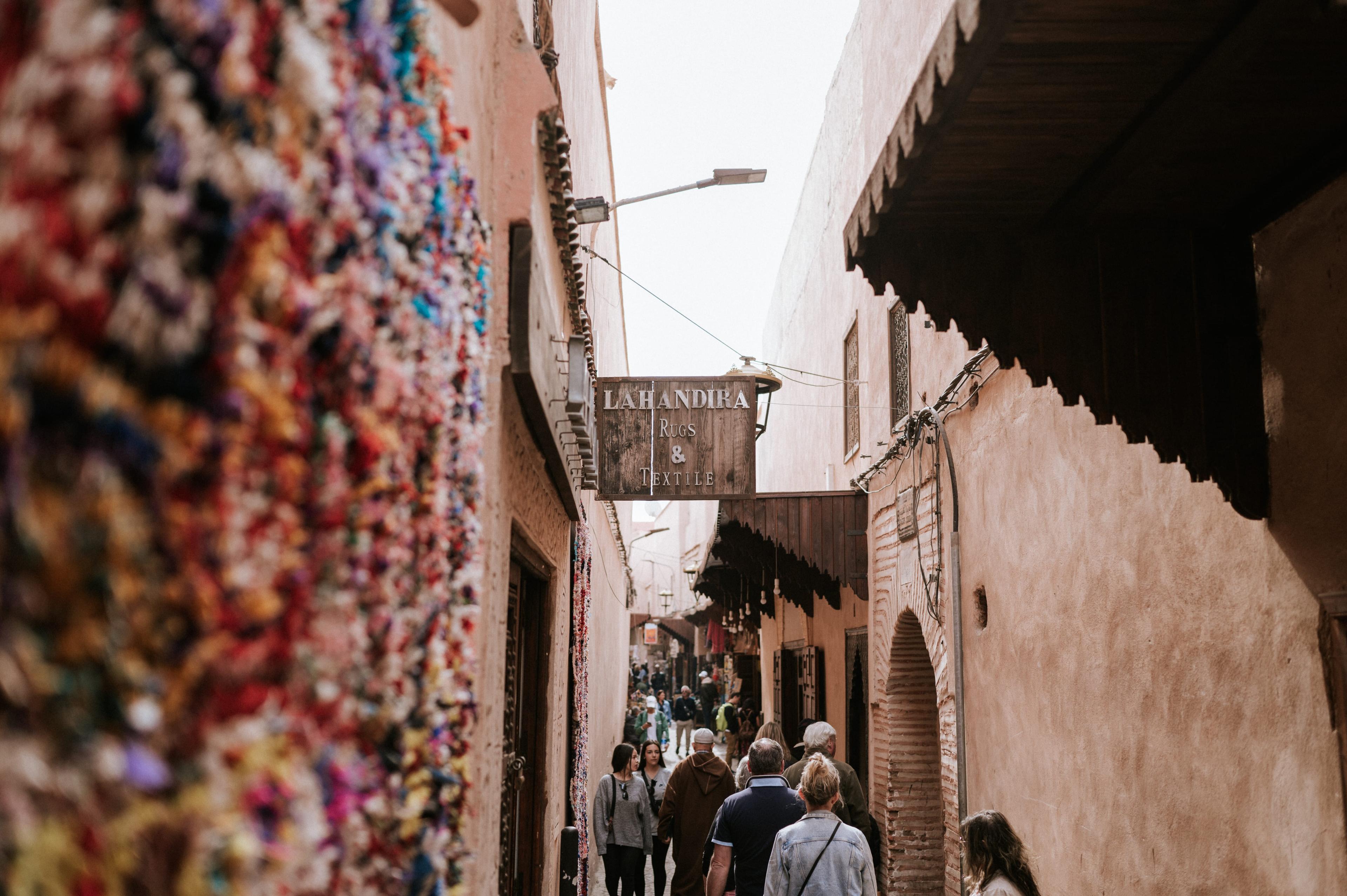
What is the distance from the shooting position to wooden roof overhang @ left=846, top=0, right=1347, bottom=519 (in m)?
2.54

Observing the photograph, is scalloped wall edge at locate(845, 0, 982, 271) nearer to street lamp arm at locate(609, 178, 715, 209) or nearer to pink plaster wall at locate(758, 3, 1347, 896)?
pink plaster wall at locate(758, 3, 1347, 896)

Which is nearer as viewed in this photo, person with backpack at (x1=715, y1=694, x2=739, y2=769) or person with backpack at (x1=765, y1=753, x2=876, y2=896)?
person with backpack at (x1=765, y1=753, x2=876, y2=896)

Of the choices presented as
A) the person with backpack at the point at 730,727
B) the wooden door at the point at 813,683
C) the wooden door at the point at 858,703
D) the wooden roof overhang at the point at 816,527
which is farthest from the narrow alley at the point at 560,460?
the person with backpack at the point at 730,727

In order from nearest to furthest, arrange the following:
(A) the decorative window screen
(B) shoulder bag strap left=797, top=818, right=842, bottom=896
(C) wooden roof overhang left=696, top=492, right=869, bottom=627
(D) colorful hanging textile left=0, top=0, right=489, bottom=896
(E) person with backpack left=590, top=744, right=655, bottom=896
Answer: (D) colorful hanging textile left=0, top=0, right=489, bottom=896
(B) shoulder bag strap left=797, top=818, right=842, bottom=896
(E) person with backpack left=590, top=744, right=655, bottom=896
(A) the decorative window screen
(C) wooden roof overhang left=696, top=492, right=869, bottom=627

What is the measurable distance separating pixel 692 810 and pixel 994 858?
302cm

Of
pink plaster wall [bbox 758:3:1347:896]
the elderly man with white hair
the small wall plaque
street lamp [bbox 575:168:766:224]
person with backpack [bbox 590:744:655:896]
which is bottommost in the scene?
person with backpack [bbox 590:744:655:896]

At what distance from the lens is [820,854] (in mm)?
4438

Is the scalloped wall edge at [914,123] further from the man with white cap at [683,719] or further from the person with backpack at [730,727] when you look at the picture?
the man with white cap at [683,719]

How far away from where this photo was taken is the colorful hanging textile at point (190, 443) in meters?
0.73

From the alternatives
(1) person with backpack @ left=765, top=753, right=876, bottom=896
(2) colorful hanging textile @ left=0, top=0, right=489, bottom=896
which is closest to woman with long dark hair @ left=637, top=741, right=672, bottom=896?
(1) person with backpack @ left=765, top=753, right=876, bottom=896

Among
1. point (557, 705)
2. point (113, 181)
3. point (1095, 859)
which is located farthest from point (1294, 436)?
point (557, 705)

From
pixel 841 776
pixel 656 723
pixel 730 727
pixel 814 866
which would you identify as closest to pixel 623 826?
pixel 841 776

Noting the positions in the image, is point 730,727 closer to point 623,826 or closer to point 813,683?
point 813,683

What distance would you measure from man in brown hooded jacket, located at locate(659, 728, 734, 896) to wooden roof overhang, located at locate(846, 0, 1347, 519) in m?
3.85
